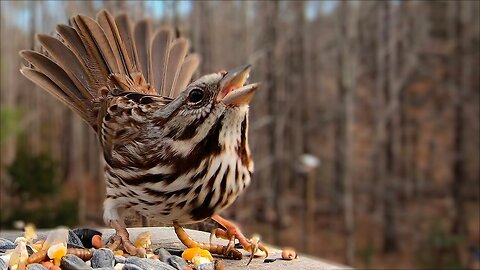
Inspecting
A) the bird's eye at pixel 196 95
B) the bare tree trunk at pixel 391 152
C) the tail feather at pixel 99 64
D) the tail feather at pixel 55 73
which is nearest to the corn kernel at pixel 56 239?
the bird's eye at pixel 196 95

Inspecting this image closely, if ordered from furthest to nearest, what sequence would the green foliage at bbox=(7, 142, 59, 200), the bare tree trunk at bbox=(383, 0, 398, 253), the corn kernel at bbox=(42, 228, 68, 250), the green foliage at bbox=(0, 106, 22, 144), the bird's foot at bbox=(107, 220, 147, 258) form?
the bare tree trunk at bbox=(383, 0, 398, 253)
the green foliage at bbox=(0, 106, 22, 144)
the green foliage at bbox=(7, 142, 59, 200)
the bird's foot at bbox=(107, 220, 147, 258)
the corn kernel at bbox=(42, 228, 68, 250)

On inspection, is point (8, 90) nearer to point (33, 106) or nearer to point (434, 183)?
point (33, 106)

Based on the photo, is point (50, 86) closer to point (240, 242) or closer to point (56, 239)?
point (56, 239)

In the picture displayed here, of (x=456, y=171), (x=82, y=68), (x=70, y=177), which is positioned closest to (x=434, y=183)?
(x=456, y=171)

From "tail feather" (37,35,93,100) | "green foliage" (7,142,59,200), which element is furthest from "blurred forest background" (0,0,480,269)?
"tail feather" (37,35,93,100)

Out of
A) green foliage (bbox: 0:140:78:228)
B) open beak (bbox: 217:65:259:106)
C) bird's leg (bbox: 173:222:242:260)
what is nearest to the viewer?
open beak (bbox: 217:65:259:106)

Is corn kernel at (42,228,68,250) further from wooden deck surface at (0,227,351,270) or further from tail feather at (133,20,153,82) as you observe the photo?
tail feather at (133,20,153,82)

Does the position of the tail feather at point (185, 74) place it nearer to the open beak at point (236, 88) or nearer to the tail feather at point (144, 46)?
the tail feather at point (144, 46)
